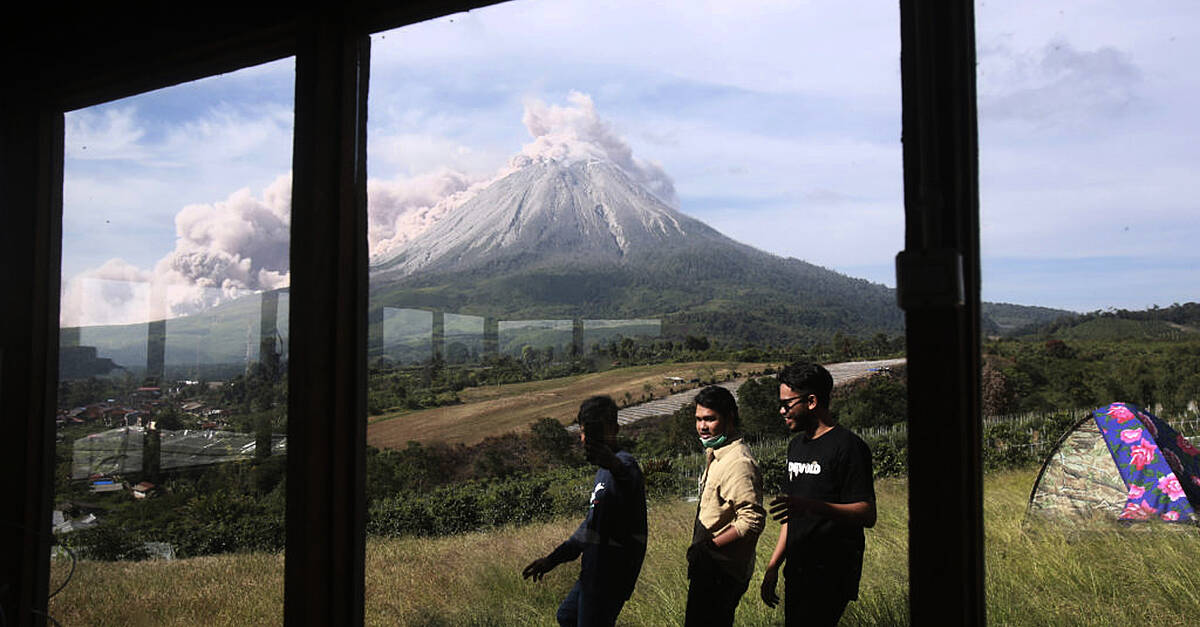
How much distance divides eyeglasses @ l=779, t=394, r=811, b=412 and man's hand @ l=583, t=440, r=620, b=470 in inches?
13.9

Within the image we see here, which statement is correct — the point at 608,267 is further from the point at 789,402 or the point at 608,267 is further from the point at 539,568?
the point at 539,568

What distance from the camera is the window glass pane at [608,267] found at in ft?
4.49

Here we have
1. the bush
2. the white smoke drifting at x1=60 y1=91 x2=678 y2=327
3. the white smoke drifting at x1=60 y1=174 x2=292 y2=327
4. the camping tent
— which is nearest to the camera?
the camping tent

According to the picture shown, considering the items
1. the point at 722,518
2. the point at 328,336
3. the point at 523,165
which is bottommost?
the point at 722,518

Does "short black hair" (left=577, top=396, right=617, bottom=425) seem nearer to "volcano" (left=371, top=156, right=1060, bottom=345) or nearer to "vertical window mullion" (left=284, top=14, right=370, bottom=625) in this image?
"volcano" (left=371, top=156, right=1060, bottom=345)

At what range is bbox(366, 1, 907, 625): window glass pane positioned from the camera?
137cm

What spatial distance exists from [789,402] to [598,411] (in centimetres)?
39

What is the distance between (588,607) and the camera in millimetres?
1521

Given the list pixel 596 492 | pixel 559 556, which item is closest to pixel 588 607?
pixel 559 556

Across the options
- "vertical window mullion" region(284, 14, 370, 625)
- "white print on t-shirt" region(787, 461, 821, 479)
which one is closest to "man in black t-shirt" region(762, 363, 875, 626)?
"white print on t-shirt" region(787, 461, 821, 479)

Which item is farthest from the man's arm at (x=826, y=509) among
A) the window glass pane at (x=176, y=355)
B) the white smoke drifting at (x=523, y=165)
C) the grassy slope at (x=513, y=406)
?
the window glass pane at (x=176, y=355)

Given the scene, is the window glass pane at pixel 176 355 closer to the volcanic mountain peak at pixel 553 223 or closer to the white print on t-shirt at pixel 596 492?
the volcanic mountain peak at pixel 553 223

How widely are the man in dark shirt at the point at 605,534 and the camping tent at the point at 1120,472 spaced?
70 cm

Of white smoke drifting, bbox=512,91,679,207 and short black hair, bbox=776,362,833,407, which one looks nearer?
short black hair, bbox=776,362,833,407
